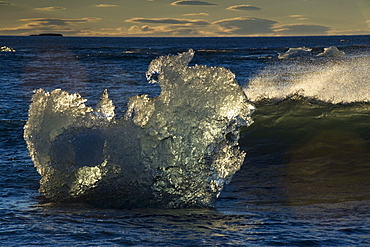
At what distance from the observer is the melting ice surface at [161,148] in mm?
5285

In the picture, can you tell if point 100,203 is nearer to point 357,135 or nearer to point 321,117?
point 357,135

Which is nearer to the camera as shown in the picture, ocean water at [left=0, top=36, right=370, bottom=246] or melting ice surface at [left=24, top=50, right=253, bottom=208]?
ocean water at [left=0, top=36, right=370, bottom=246]

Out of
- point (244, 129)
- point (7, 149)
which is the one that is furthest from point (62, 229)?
point (244, 129)

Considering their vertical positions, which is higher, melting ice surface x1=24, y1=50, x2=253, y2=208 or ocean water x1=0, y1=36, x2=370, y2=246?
melting ice surface x1=24, y1=50, x2=253, y2=208

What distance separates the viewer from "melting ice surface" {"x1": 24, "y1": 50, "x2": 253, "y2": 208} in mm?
5285

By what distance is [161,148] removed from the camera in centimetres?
546

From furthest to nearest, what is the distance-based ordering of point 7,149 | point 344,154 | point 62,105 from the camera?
point 7,149 < point 344,154 < point 62,105

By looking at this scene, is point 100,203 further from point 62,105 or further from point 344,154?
point 344,154

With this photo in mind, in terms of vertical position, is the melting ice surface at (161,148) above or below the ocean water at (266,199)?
above

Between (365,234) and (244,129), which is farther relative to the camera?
(244,129)

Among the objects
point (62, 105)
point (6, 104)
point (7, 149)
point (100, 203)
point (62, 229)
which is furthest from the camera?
point (6, 104)

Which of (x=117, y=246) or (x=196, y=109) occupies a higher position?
(x=196, y=109)

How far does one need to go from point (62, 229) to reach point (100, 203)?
3.51 ft

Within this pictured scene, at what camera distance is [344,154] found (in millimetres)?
7258
